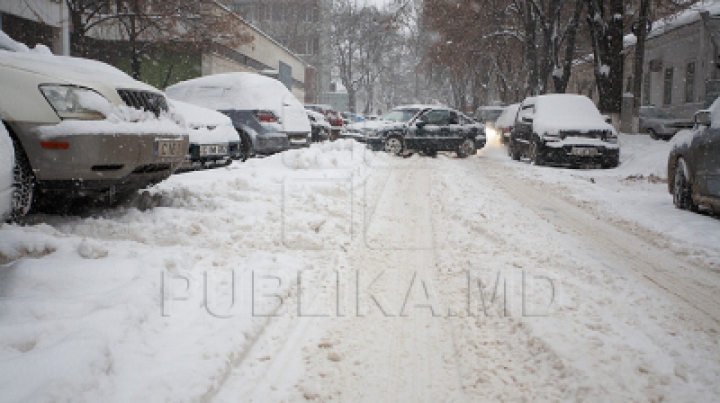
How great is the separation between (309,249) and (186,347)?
6.47 ft

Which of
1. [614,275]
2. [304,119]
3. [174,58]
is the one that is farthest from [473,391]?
[174,58]

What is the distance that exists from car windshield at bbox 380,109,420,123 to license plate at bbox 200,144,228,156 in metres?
9.10

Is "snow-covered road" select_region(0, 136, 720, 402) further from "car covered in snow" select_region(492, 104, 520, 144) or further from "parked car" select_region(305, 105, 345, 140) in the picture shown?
"parked car" select_region(305, 105, 345, 140)

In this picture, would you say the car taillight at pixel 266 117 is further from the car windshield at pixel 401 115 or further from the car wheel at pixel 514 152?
the car wheel at pixel 514 152

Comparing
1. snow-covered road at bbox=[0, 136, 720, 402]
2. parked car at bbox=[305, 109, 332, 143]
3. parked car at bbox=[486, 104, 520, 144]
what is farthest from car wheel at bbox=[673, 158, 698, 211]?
parked car at bbox=[486, 104, 520, 144]

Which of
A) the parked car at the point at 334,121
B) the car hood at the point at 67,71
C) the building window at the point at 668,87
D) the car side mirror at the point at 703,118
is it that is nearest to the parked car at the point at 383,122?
the parked car at the point at 334,121

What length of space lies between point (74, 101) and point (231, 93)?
21.3ft

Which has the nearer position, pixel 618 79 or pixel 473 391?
pixel 473 391

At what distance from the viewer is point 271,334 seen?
3000mm

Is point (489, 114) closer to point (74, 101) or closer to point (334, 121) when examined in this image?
point (334, 121)

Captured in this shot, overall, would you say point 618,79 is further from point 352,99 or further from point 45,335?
point 352,99

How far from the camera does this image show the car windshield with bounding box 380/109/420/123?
1586 cm

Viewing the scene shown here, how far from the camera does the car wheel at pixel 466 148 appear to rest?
54.0ft

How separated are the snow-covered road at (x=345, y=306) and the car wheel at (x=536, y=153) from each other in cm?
725
